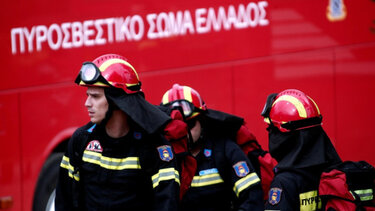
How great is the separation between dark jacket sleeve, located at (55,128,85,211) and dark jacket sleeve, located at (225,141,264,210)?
128cm

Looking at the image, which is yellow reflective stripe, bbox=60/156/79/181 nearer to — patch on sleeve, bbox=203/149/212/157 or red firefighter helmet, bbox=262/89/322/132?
patch on sleeve, bbox=203/149/212/157

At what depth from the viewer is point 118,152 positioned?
14.8 feet

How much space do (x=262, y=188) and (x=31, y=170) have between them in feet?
10.4

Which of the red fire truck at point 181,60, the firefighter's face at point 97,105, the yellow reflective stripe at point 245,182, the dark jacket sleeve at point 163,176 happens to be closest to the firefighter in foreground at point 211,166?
the yellow reflective stripe at point 245,182

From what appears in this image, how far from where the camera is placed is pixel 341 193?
428cm

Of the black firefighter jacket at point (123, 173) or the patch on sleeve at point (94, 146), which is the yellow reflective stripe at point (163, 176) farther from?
the patch on sleeve at point (94, 146)

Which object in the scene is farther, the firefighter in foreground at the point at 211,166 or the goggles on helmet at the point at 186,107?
the goggles on helmet at the point at 186,107

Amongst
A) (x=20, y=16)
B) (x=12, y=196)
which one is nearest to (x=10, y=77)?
(x=20, y=16)

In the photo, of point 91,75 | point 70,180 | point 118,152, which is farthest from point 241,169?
point 91,75

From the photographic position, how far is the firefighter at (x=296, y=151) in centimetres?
457

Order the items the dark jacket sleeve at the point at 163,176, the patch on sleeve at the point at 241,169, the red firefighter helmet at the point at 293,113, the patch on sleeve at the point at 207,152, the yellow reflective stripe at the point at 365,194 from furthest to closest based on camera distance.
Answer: the patch on sleeve at the point at 207,152 < the patch on sleeve at the point at 241,169 < the red firefighter helmet at the point at 293,113 < the dark jacket sleeve at the point at 163,176 < the yellow reflective stripe at the point at 365,194

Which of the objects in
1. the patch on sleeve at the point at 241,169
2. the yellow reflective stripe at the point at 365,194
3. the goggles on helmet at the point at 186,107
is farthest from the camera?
the goggles on helmet at the point at 186,107

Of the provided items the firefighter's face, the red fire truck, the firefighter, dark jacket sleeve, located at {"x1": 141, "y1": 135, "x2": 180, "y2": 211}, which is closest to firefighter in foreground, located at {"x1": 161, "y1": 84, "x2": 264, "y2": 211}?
the firefighter

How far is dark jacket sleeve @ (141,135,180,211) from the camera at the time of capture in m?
4.43
